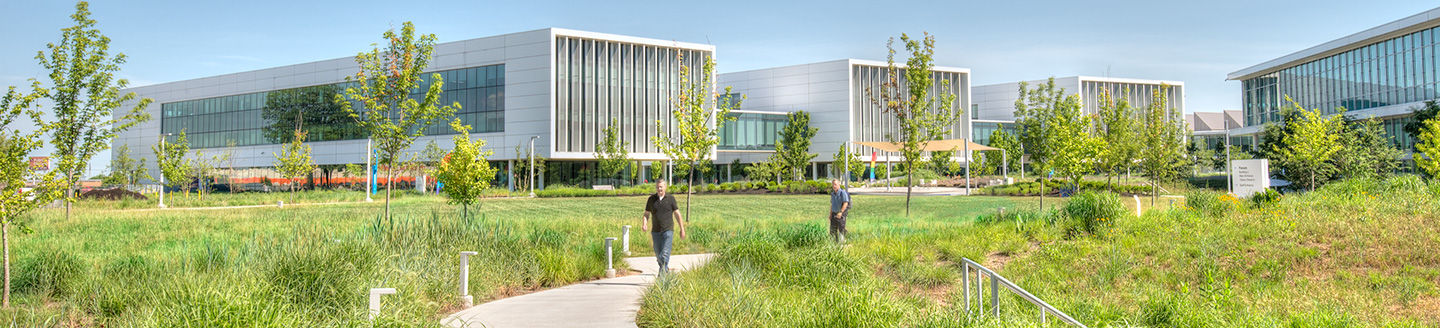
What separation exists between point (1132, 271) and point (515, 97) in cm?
4797

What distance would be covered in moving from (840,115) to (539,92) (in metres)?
28.1

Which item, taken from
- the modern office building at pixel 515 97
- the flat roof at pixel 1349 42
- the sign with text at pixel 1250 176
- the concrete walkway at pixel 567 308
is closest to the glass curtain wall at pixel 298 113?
the modern office building at pixel 515 97

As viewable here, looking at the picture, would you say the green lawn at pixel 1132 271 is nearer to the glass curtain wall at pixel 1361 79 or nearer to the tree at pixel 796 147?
the glass curtain wall at pixel 1361 79

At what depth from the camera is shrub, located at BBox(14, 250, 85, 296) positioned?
29.6ft

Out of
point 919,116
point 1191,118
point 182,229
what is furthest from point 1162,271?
point 1191,118

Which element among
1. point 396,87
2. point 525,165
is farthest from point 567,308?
point 525,165

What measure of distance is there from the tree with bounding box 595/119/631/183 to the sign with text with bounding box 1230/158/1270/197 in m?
37.5

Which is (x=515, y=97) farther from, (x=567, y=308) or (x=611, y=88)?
(x=567, y=308)

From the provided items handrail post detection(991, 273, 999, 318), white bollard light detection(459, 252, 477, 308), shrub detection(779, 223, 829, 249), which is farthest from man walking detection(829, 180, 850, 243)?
handrail post detection(991, 273, 999, 318)

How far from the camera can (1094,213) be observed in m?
13.0

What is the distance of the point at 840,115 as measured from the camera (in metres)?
70.9

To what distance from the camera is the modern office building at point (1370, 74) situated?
4562 cm

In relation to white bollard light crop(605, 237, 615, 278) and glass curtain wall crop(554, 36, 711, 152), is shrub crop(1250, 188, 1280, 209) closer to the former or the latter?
white bollard light crop(605, 237, 615, 278)

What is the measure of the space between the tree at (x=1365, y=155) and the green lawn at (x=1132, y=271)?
658 inches
